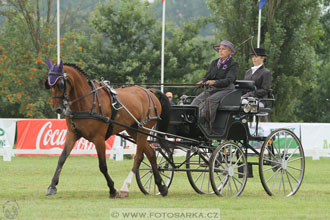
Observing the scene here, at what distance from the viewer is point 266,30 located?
3073 cm

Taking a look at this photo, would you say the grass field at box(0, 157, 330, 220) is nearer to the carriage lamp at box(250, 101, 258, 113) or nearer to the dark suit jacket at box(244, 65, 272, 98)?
the carriage lamp at box(250, 101, 258, 113)

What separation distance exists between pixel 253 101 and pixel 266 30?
2003 centimetres

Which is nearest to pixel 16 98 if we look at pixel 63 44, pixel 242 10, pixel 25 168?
pixel 63 44

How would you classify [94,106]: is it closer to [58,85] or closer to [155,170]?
[58,85]

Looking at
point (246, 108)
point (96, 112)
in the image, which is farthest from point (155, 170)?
point (246, 108)

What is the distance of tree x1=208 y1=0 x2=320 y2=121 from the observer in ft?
99.2

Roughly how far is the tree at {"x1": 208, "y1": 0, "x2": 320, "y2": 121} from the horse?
1952 centimetres

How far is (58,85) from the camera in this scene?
974 centimetres

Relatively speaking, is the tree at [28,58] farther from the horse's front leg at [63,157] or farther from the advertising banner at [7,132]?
the horse's front leg at [63,157]

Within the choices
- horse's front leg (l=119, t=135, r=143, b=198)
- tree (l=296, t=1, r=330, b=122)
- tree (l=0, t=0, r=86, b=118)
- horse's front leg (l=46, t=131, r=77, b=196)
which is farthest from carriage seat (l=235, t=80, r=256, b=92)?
tree (l=296, t=1, r=330, b=122)

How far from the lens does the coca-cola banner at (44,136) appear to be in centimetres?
2083

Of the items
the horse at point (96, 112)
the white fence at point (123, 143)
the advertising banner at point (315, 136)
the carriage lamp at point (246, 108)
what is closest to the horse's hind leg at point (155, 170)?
the horse at point (96, 112)

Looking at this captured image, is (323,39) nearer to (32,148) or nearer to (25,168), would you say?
(32,148)

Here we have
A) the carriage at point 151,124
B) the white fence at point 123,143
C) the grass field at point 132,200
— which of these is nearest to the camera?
the grass field at point 132,200
